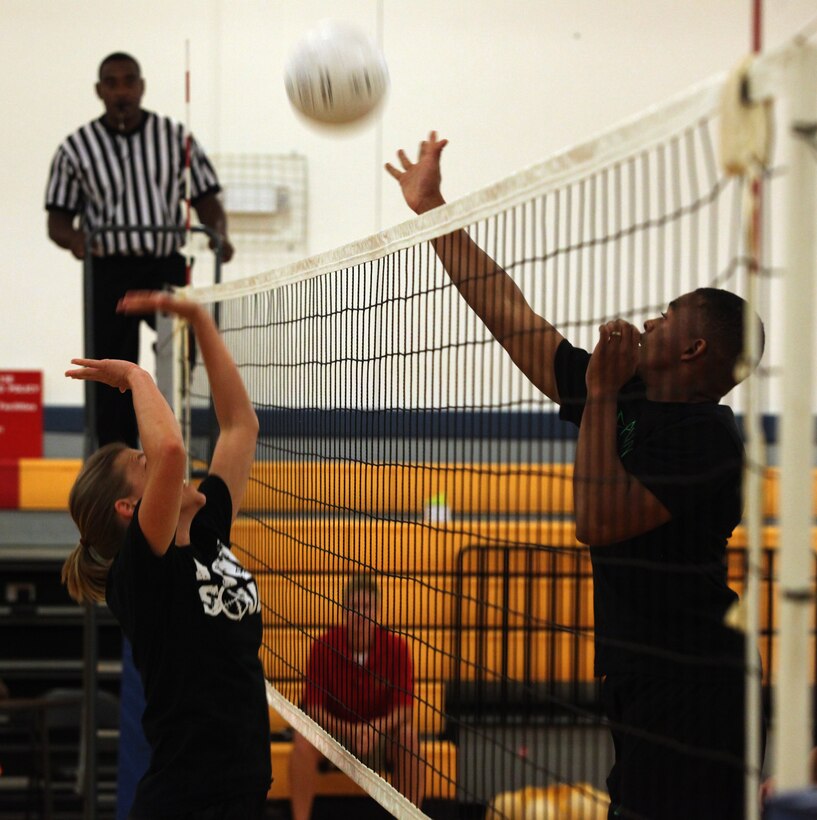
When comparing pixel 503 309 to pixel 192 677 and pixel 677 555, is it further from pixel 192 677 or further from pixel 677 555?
pixel 192 677

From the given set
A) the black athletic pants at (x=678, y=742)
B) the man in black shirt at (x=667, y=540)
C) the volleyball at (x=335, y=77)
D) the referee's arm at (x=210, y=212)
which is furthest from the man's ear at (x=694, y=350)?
the referee's arm at (x=210, y=212)

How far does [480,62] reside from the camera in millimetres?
8312

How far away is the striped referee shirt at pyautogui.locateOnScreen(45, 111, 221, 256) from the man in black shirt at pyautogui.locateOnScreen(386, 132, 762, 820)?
12.6 feet

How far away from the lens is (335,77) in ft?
12.0

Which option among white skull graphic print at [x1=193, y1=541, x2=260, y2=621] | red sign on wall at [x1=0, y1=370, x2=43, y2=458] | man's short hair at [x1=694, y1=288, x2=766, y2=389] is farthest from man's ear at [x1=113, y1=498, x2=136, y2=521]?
red sign on wall at [x1=0, y1=370, x2=43, y2=458]

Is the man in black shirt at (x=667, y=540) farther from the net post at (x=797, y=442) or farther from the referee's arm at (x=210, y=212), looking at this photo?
the referee's arm at (x=210, y=212)

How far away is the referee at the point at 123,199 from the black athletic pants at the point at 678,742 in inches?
146

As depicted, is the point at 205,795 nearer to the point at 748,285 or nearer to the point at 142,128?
the point at 748,285

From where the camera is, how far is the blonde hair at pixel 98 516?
263 centimetres

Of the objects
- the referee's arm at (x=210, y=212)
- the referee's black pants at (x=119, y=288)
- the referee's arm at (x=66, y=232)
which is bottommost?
the referee's black pants at (x=119, y=288)

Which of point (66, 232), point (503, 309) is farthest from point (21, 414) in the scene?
point (503, 309)

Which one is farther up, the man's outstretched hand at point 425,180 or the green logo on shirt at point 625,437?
the man's outstretched hand at point 425,180

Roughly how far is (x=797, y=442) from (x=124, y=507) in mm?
1554

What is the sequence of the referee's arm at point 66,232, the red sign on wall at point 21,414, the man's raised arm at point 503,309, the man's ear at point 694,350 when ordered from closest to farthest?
the man's ear at point 694,350 < the man's raised arm at point 503,309 < the referee's arm at point 66,232 < the red sign on wall at point 21,414
